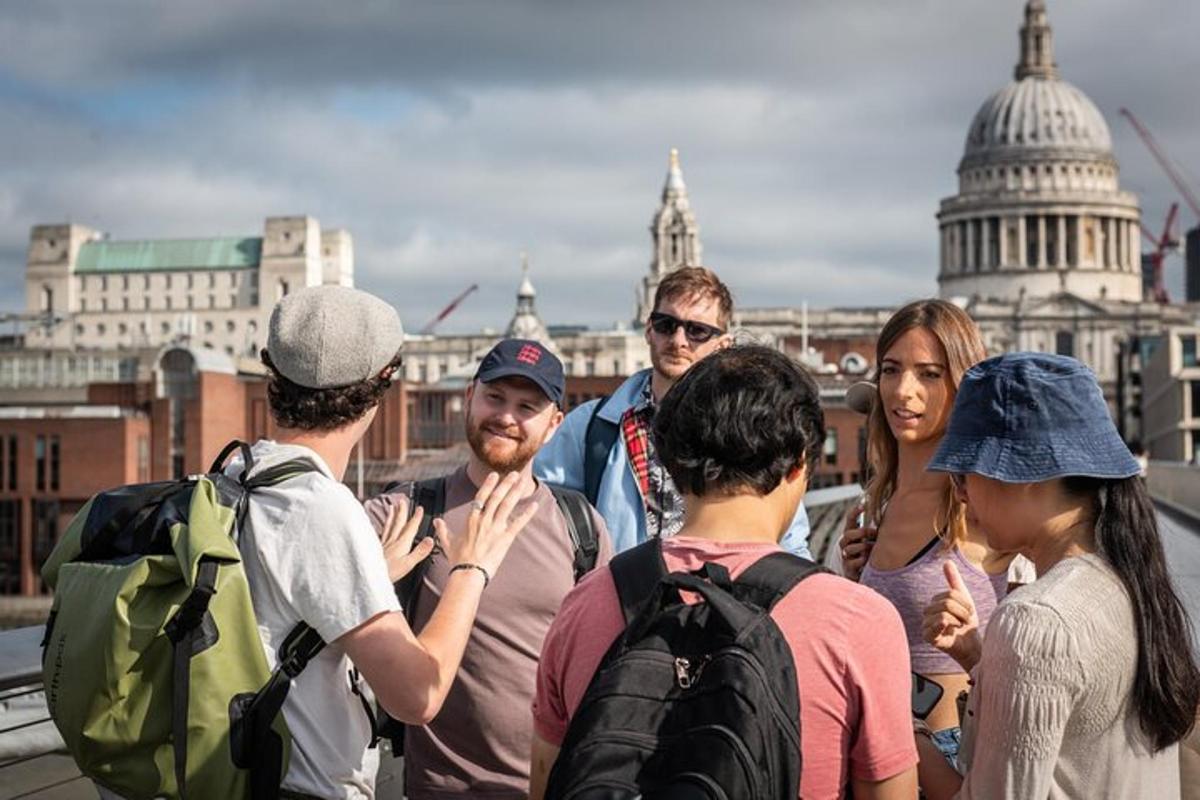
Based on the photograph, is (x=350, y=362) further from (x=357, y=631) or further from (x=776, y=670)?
(x=776, y=670)

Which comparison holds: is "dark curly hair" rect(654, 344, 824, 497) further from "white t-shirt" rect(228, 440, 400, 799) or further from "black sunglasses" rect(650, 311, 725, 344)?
"black sunglasses" rect(650, 311, 725, 344)

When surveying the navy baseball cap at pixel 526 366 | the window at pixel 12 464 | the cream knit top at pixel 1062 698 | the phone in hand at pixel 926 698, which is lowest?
the window at pixel 12 464

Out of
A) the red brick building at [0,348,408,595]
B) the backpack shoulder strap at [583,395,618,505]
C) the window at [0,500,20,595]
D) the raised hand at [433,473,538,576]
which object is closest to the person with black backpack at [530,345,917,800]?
the raised hand at [433,473,538,576]

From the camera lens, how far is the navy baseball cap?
449cm

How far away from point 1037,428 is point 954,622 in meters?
0.49

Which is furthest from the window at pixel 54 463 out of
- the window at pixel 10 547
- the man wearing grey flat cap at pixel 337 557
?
the man wearing grey flat cap at pixel 337 557

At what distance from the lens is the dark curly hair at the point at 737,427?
3018mm

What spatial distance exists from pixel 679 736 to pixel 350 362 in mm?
1294

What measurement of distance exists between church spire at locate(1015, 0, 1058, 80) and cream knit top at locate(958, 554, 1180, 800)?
428ft

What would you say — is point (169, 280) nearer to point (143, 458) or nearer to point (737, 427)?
point (143, 458)

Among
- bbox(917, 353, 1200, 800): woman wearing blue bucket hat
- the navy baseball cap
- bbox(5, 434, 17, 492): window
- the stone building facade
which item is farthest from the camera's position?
the stone building facade

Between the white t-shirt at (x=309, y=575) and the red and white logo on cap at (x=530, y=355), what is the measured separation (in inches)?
49.1

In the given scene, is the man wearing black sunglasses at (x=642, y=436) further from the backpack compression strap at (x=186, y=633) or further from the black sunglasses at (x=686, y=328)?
the backpack compression strap at (x=186, y=633)

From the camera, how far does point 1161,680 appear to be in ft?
9.75
